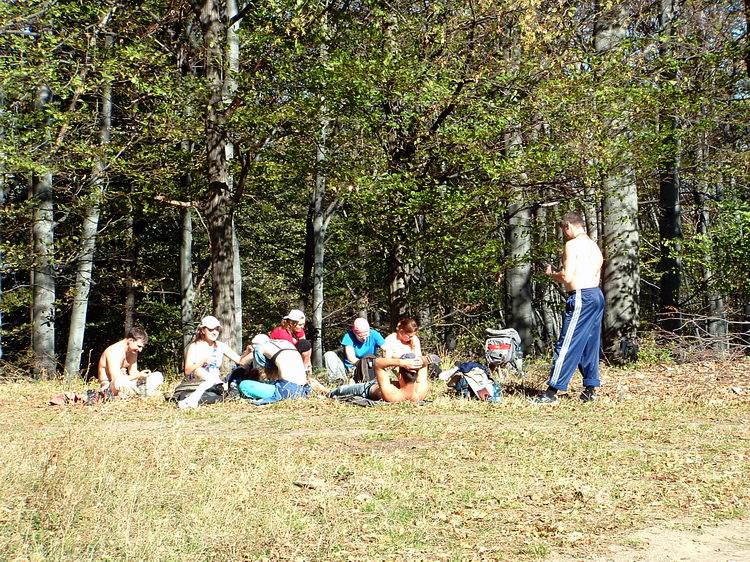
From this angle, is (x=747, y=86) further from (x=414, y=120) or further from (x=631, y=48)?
(x=414, y=120)

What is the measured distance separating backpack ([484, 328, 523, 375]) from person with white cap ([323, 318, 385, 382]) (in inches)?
72.5

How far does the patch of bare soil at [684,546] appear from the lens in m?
4.65

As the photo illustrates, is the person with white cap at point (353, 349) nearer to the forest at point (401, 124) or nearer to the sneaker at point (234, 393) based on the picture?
the forest at point (401, 124)

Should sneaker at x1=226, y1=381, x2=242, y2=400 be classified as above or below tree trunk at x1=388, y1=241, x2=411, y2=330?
below

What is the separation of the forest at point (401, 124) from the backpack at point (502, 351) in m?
2.52

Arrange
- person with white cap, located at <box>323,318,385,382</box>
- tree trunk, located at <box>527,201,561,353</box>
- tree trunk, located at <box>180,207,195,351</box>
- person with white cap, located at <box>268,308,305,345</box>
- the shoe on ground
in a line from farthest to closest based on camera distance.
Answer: tree trunk, located at <box>527,201,561,353</box> → tree trunk, located at <box>180,207,195,351</box> → person with white cap, located at <box>323,318,385,382</box> → person with white cap, located at <box>268,308,305,345</box> → the shoe on ground

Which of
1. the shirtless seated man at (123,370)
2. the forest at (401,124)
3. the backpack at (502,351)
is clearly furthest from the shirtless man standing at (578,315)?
the shirtless seated man at (123,370)

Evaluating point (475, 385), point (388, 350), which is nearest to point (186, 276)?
point (388, 350)

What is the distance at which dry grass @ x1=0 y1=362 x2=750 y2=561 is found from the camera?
495cm

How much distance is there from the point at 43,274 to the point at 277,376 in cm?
924

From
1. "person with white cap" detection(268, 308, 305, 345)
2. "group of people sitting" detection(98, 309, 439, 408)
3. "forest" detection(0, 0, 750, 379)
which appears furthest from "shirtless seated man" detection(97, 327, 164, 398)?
"forest" detection(0, 0, 750, 379)

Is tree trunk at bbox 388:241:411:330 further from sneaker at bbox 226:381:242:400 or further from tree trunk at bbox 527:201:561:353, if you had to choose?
tree trunk at bbox 527:201:561:353

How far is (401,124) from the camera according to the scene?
14539mm

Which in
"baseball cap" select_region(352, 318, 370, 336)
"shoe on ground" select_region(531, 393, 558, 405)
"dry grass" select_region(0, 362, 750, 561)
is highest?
"baseball cap" select_region(352, 318, 370, 336)
